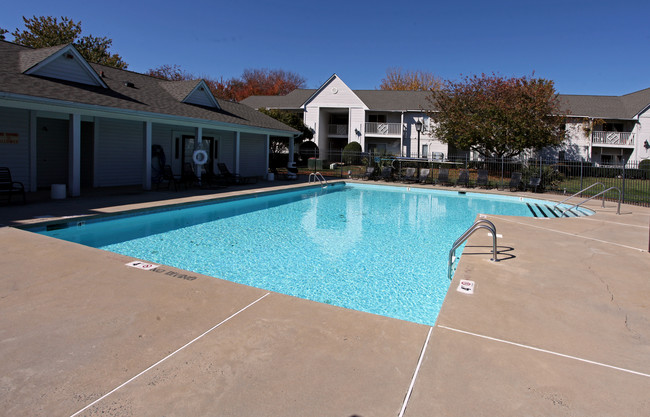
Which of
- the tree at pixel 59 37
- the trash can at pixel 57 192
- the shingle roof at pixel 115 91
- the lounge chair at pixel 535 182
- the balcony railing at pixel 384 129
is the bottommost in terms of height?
the trash can at pixel 57 192

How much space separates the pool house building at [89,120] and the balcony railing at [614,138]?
2553 cm

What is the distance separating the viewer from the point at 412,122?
32281mm

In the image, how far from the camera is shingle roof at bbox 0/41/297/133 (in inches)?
392

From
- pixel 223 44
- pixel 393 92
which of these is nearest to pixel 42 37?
pixel 223 44

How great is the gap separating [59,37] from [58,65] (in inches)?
886

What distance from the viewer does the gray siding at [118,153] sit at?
13.6 m

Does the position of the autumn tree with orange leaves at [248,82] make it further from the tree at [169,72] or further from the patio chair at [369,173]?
the patio chair at [369,173]

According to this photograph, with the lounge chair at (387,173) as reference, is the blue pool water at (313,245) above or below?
below

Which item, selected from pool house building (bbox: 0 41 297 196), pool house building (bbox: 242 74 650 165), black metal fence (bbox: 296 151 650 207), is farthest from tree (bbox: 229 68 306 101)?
pool house building (bbox: 0 41 297 196)

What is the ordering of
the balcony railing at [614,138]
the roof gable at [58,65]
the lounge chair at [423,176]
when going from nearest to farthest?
1. the roof gable at [58,65]
2. the lounge chair at [423,176]
3. the balcony railing at [614,138]

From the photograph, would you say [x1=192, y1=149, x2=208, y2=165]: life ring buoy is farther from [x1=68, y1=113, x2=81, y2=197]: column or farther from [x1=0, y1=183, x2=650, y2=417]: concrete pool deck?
[x1=0, y1=183, x2=650, y2=417]: concrete pool deck

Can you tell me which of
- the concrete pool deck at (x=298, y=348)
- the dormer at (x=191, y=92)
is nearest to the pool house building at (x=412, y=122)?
the dormer at (x=191, y=92)

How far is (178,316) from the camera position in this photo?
3.60 meters

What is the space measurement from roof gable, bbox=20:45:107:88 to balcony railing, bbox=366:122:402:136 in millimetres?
22705
